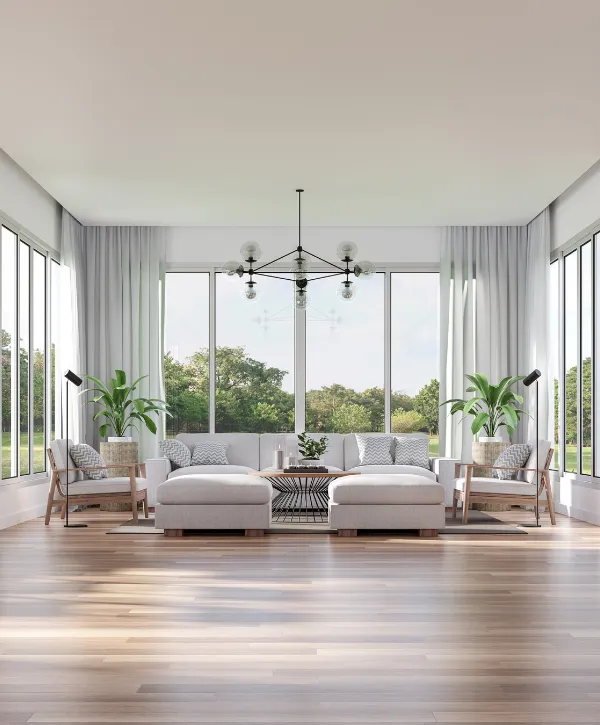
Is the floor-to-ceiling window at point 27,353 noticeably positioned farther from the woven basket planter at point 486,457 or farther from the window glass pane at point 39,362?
the woven basket planter at point 486,457

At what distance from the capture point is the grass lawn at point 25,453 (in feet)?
26.0

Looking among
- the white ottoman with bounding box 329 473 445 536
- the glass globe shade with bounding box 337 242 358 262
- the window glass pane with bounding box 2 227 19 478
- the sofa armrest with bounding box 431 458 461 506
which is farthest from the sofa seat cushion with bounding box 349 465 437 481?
the window glass pane with bounding box 2 227 19 478

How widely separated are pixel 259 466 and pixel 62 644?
20.2 ft

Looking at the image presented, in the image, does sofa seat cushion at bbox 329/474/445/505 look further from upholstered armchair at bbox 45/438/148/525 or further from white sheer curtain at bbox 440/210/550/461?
white sheer curtain at bbox 440/210/550/461

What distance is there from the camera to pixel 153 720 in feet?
8.61

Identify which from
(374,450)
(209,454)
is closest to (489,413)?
(374,450)

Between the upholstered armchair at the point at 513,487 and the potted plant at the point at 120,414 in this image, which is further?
the potted plant at the point at 120,414

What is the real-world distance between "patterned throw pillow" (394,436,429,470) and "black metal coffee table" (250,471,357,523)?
0.84 m

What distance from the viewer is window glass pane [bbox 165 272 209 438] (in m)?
10.7

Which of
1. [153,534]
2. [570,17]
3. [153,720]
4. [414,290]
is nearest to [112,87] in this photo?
[570,17]

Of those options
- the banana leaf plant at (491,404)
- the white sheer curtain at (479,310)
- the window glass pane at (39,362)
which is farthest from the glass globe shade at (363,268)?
the window glass pane at (39,362)

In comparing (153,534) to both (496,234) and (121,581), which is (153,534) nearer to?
(121,581)

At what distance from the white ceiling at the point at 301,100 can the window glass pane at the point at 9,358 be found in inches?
31.6

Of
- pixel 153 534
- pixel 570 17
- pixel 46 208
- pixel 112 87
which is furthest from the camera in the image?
pixel 46 208
